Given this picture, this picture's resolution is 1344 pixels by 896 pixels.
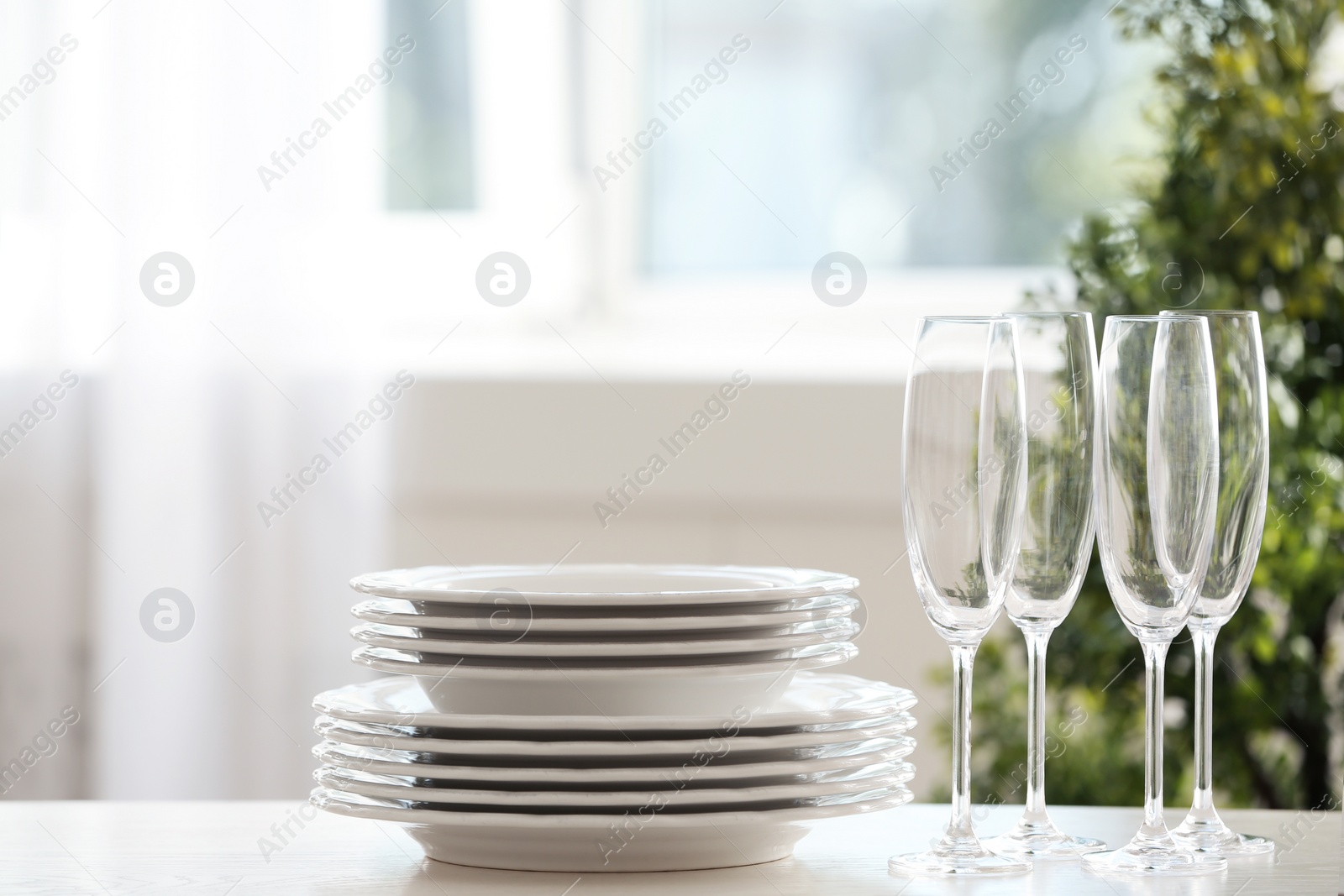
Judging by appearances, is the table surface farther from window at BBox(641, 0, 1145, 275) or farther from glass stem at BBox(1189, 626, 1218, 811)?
window at BBox(641, 0, 1145, 275)

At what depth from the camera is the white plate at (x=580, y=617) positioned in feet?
2.10

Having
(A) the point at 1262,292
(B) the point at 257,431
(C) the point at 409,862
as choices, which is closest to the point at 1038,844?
(C) the point at 409,862

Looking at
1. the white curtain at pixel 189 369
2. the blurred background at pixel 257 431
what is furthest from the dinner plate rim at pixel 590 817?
the white curtain at pixel 189 369

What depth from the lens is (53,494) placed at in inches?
85.1

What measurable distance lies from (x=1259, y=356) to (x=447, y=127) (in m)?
2.16

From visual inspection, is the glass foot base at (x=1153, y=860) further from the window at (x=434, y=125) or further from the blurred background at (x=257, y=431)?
the window at (x=434, y=125)

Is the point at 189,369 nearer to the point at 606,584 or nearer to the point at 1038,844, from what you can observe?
the point at 606,584

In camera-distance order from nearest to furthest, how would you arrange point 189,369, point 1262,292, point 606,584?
point 606,584, point 1262,292, point 189,369

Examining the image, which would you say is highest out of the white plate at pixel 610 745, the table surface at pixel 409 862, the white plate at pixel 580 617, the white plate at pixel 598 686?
the white plate at pixel 580 617

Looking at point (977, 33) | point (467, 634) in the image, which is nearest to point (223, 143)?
point (977, 33)

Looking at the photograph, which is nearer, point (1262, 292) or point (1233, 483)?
point (1233, 483)

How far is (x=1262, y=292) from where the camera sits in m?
1.63

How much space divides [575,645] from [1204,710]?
0.29 metres

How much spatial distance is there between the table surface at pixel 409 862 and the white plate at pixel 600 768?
0.15 ft
